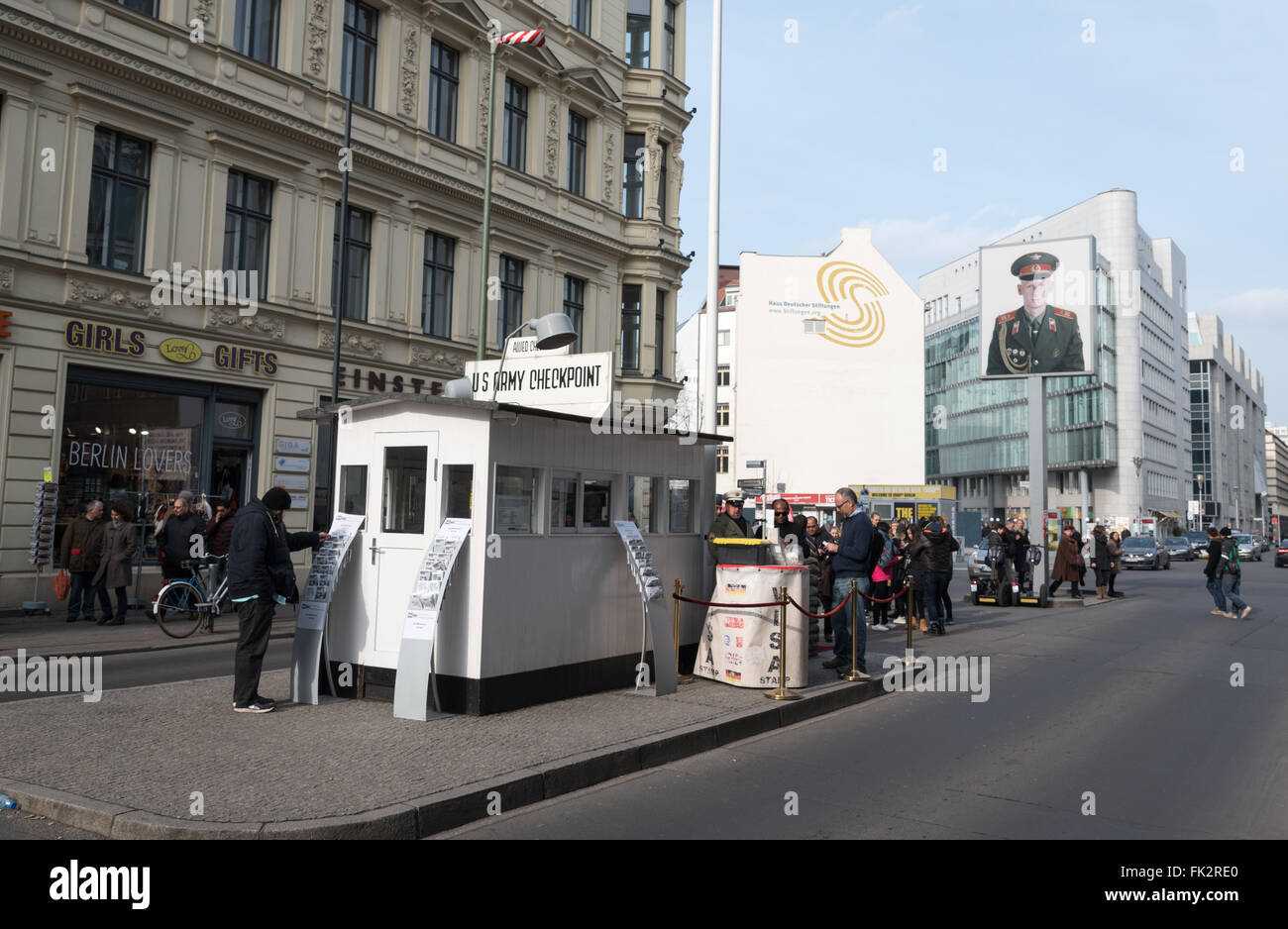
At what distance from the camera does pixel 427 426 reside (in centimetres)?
852

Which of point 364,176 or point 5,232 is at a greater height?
point 364,176

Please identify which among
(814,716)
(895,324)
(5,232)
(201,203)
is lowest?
(814,716)

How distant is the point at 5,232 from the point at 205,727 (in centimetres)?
1201

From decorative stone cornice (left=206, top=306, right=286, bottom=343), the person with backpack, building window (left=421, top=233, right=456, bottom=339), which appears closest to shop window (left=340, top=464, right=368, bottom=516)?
decorative stone cornice (left=206, top=306, right=286, bottom=343)

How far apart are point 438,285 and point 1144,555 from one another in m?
34.3

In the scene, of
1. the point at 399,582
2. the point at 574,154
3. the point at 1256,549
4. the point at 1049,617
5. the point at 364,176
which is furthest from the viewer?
the point at 1256,549

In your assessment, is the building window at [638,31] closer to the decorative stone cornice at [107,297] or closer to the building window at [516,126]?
the building window at [516,126]

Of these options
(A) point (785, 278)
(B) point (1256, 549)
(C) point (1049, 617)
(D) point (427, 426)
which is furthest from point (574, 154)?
(B) point (1256, 549)

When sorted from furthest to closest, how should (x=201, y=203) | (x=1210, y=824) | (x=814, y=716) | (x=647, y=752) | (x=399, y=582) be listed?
1. (x=201, y=203)
2. (x=814, y=716)
3. (x=399, y=582)
4. (x=647, y=752)
5. (x=1210, y=824)

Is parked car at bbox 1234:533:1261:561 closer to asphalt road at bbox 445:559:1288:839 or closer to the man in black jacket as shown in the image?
asphalt road at bbox 445:559:1288:839

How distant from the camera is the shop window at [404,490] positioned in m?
8.58

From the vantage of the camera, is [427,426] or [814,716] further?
[814,716]

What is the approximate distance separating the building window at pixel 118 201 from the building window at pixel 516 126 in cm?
1001
